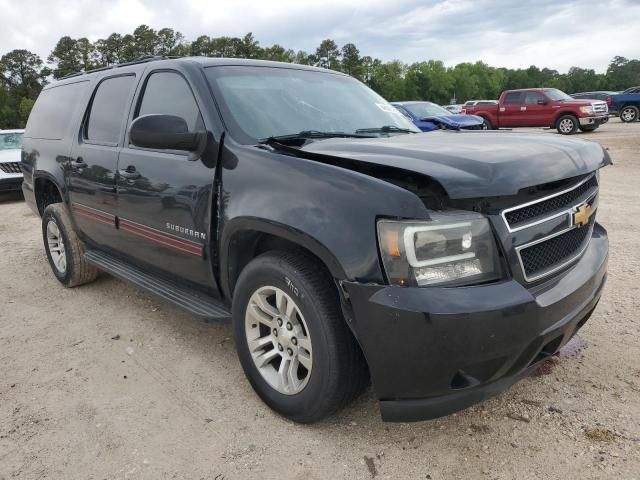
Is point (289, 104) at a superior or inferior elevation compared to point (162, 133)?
superior

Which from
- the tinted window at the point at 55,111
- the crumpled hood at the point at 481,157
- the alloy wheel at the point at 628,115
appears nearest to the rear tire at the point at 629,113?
the alloy wheel at the point at 628,115

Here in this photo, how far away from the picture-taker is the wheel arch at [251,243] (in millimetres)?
2260

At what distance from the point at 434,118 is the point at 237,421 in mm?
13257

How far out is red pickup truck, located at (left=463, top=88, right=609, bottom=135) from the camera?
18.9 m

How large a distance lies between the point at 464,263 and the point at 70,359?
2.67 metres

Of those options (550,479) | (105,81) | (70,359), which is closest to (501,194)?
(550,479)

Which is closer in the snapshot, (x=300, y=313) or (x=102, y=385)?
(x=300, y=313)

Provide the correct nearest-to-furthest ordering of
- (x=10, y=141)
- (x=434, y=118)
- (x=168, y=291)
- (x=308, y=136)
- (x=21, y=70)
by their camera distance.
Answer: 1. (x=308, y=136)
2. (x=168, y=291)
3. (x=10, y=141)
4. (x=434, y=118)
5. (x=21, y=70)

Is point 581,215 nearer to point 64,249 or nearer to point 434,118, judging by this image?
point 64,249

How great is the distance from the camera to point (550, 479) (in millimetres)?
2123

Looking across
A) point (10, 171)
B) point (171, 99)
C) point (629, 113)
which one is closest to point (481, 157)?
point (171, 99)

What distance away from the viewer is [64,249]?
15.4 feet

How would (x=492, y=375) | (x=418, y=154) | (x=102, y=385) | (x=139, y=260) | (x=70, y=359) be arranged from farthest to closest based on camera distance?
(x=139, y=260)
(x=70, y=359)
(x=102, y=385)
(x=418, y=154)
(x=492, y=375)

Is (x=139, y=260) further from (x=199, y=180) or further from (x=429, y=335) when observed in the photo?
(x=429, y=335)
